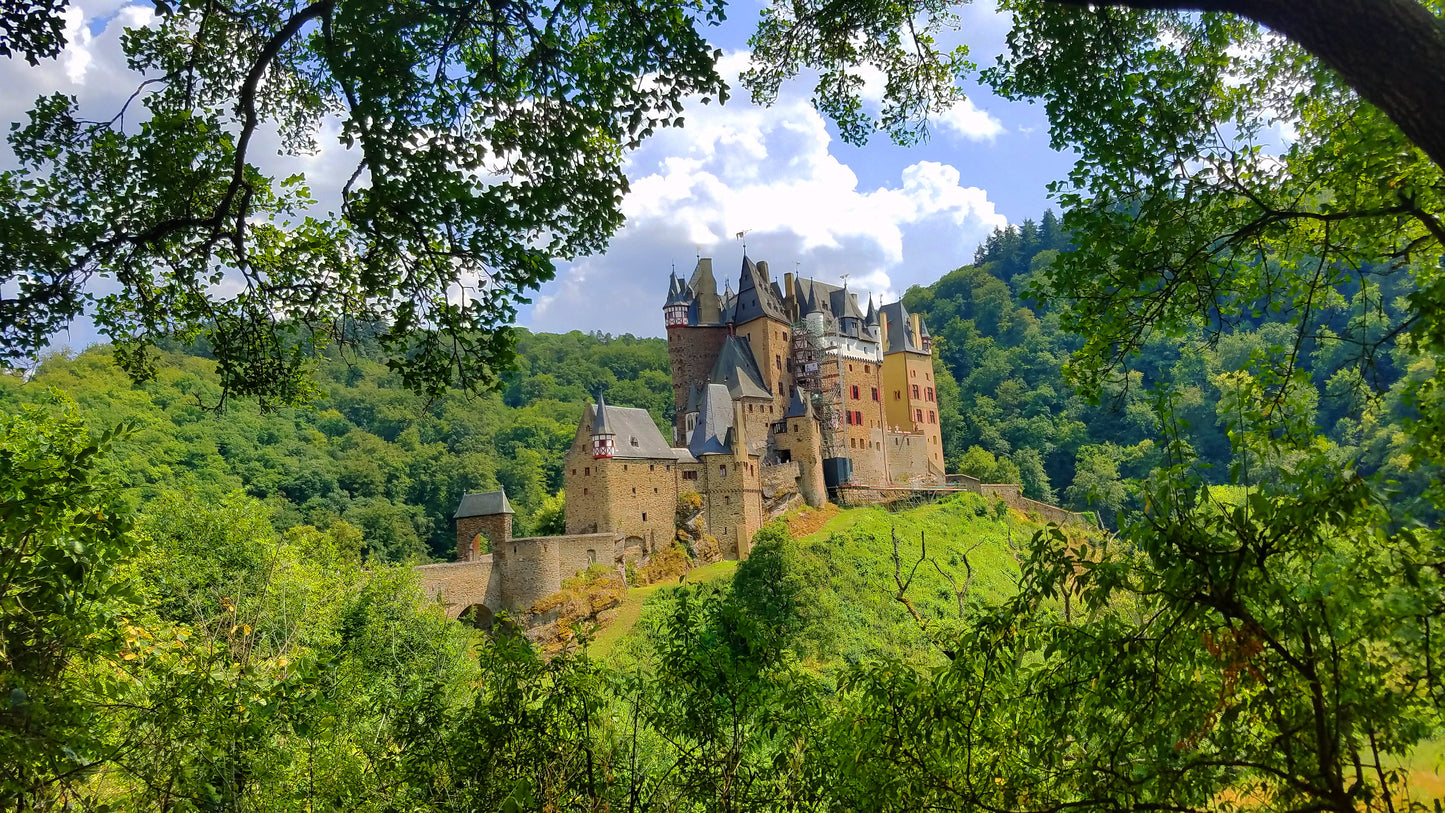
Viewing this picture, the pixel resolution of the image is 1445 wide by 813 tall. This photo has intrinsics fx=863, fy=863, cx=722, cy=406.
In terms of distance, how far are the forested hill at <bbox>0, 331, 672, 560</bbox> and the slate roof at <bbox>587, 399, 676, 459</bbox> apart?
21.5ft

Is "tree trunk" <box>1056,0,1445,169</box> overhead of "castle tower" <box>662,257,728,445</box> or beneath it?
beneath

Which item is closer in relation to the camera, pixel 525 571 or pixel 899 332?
pixel 525 571

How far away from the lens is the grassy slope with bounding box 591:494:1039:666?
26.6 m

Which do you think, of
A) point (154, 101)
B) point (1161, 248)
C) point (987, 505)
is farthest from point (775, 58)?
point (987, 505)

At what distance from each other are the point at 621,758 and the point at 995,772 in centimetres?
258

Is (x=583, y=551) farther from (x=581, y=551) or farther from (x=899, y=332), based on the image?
(x=899, y=332)

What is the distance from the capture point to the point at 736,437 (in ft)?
116

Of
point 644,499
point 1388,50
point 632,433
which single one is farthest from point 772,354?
point 1388,50

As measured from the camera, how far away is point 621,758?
6.01 m

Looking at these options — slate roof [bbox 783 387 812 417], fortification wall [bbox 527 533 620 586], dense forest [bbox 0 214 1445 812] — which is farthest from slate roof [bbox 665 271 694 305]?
dense forest [bbox 0 214 1445 812]

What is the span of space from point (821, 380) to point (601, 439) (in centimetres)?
1452

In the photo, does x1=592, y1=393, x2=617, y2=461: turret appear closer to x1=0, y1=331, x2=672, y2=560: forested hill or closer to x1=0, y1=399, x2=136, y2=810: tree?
x1=0, y1=331, x2=672, y2=560: forested hill

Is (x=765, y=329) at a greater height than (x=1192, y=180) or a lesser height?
greater

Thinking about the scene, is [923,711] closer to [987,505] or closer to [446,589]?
[446,589]
